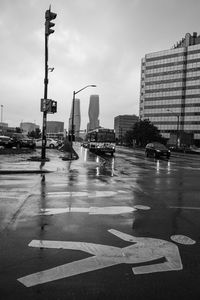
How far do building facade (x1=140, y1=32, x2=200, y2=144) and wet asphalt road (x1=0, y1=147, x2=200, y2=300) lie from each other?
450 ft

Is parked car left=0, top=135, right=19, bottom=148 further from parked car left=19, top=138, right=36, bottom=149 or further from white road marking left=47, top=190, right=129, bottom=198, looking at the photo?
white road marking left=47, top=190, right=129, bottom=198

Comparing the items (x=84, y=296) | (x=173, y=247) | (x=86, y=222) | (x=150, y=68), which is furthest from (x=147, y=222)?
(x=150, y=68)

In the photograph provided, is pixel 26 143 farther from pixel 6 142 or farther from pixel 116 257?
pixel 116 257

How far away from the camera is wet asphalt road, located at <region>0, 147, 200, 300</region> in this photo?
448 cm

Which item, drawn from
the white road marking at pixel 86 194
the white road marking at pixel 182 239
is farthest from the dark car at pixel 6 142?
the white road marking at pixel 182 239

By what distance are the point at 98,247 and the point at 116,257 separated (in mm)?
554

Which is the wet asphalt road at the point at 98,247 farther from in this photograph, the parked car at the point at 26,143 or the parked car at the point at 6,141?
the parked car at the point at 26,143

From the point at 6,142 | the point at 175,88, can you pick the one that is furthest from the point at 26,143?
the point at 175,88

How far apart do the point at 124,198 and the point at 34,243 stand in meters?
5.36

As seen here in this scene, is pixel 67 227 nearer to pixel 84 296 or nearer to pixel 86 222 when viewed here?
pixel 86 222

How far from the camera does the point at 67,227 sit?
738 cm

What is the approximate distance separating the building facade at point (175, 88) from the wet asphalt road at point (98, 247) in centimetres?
13728

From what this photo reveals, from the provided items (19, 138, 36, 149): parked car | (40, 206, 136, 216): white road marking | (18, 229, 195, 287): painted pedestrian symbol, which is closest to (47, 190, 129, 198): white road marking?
(40, 206, 136, 216): white road marking

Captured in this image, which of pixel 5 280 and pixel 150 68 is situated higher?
pixel 150 68
